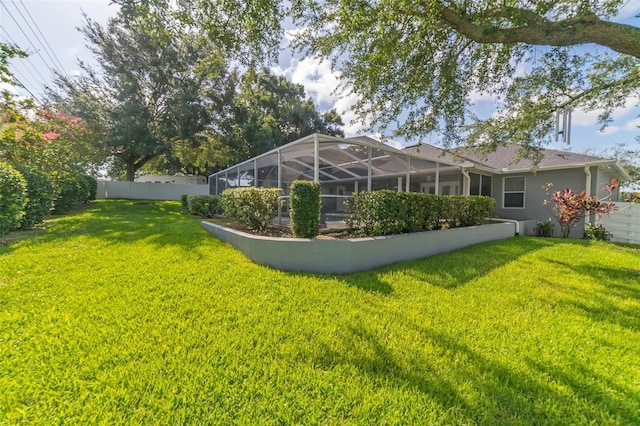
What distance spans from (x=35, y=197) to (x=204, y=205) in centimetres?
493

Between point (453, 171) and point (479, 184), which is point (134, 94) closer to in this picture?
point (453, 171)

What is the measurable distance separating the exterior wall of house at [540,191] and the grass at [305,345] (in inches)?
292

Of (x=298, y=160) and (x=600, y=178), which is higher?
(x=298, y=160)

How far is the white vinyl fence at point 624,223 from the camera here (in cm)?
891

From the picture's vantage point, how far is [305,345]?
244 cm

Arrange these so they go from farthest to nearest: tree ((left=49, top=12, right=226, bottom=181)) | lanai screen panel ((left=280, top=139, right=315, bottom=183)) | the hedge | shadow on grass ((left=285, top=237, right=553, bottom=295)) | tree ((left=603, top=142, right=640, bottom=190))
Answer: tree ((left=603, top=142, right=640, bottom=190)) < tree ((left=49, top=12, right=226, bottom=181)) < lanai screen panel ((left=280, top=139, right=315, bottom=183)) < the hedge < shadow on grass ((left=285, top=237, right=553, bottom=295))

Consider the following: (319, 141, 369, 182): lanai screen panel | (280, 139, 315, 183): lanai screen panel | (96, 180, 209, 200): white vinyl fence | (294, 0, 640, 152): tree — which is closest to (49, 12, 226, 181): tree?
(96, 180, 209, 200): white vinyl fence

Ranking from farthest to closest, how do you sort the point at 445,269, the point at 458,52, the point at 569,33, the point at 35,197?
the point at 35,197
the point at 458,52
the point at 445,269
the point at 569,33

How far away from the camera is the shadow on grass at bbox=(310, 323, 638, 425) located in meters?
1.78

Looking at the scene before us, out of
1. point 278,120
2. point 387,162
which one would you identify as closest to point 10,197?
point 387,162

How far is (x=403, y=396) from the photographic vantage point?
74.3 inches

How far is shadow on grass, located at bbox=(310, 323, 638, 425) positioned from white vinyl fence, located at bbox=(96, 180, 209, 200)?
21.6m

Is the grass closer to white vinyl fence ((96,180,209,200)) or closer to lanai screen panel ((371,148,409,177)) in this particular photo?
lanai screen panel ((371,148,409,177))

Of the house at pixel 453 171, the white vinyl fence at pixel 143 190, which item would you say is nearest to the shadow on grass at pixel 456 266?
the house at pixel 453 171
